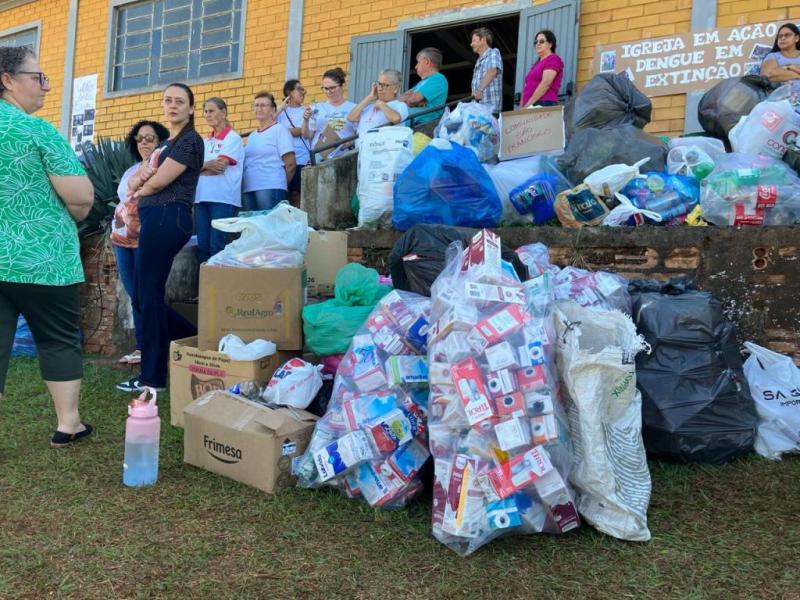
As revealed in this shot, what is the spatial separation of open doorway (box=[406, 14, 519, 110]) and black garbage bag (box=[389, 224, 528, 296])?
431 cm

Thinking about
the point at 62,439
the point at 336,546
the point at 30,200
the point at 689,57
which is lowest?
the point at 336,546

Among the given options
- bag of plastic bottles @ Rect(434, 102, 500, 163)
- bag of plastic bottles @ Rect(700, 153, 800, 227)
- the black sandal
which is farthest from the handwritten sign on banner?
the black sandal

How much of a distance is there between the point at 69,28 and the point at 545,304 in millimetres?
10352

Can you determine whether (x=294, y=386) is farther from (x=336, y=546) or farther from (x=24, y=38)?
(x=24, y=38)

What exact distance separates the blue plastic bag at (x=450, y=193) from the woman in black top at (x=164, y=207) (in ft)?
4.24

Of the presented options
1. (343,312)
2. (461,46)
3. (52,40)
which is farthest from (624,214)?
(52,40)

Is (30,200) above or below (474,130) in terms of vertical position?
below

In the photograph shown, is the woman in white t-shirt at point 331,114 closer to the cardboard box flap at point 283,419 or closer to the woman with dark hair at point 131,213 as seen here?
the woman with dark hair at point 131,213

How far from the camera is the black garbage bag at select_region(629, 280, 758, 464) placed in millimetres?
2887

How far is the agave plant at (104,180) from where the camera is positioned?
6.01 m

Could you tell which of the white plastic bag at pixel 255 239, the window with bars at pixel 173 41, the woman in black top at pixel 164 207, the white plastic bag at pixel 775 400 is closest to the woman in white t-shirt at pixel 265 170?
the woman in black top at pixel 164 207

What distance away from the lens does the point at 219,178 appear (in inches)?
187

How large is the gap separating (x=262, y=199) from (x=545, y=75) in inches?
100

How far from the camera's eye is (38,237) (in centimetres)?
287
